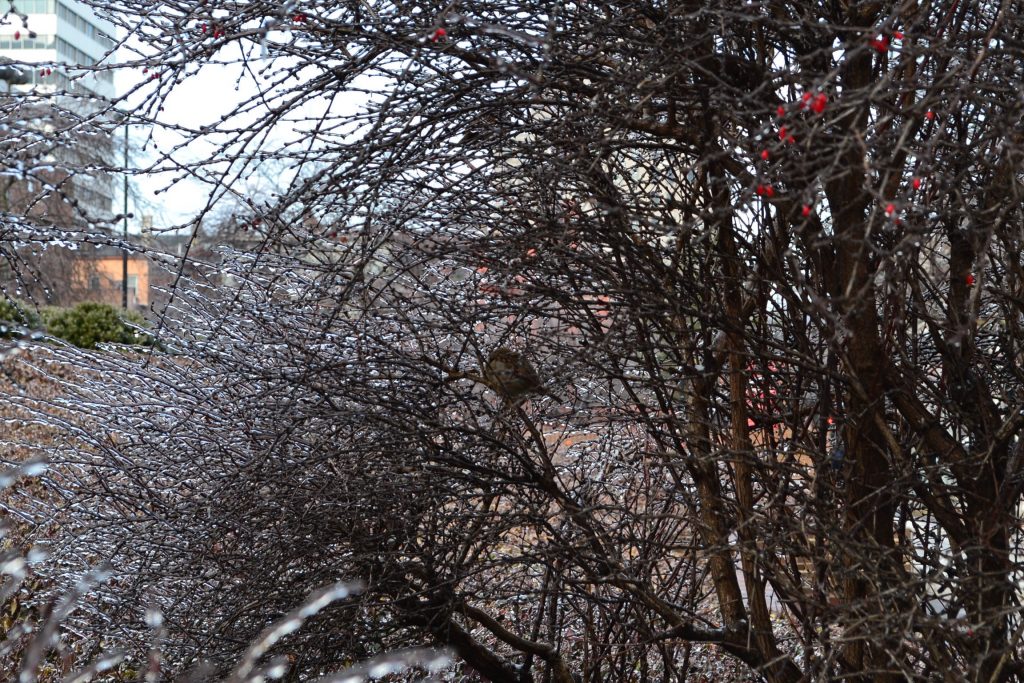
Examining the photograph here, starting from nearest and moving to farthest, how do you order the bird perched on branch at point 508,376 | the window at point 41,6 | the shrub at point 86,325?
the bird perched on branch at point 508,376
the shrub at point 86,325
the window at point 41,6

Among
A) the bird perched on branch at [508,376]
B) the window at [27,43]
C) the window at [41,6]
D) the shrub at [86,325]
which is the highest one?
the window at [41,6]

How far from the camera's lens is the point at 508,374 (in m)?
4.10

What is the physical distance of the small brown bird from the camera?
4070mm

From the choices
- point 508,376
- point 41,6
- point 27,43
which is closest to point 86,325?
point 508,376

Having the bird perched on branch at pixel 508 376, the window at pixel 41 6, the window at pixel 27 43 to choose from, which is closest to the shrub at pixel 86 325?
the bird perched on branch at pixel 508 376

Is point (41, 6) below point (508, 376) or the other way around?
the other way around

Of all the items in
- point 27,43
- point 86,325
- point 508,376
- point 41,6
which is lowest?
point 508,376

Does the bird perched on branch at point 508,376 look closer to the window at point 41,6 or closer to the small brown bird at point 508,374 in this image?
the small brown bird at point 508,374

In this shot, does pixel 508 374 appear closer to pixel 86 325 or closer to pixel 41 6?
pixel 86 325

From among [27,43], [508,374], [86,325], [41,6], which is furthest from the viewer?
[41,6]

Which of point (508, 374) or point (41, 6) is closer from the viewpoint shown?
point (508, 374)

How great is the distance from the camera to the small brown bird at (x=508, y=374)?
4.07 m

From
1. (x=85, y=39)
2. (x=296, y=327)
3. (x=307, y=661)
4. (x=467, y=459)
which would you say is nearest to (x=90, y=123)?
(x=296, y=327)

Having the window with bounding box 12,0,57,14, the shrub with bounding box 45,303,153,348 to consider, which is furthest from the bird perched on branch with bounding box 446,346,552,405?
the window with bounding box 12,0,57,14
